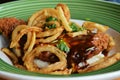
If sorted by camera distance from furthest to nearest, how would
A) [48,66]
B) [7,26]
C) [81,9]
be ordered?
[81,9]
[7,26]
[48,66]

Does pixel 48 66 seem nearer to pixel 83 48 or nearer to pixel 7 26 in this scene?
pixel 83 48

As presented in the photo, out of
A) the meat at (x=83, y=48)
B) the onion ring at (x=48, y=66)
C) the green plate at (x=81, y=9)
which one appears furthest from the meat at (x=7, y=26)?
the meat at (x=83, y=48)

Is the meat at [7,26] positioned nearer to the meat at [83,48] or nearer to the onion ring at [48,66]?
the onion ring at [48,66]

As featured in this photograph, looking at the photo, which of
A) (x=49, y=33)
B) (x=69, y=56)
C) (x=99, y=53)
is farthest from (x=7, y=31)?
(x=99, y=53)

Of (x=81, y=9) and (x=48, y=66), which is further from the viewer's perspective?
(x=81, y=9)

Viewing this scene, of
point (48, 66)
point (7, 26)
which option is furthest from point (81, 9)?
point (48, 66)

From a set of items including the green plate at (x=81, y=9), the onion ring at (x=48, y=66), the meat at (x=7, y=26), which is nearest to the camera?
the onion ring at (x=48, y=66)

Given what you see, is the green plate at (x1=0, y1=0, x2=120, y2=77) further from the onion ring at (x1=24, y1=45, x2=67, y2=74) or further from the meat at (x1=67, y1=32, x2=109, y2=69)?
the onion ring at (x1=24, y1=45, x2=67, y2=74)

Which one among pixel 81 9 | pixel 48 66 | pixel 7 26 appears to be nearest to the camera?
pixel 48 66

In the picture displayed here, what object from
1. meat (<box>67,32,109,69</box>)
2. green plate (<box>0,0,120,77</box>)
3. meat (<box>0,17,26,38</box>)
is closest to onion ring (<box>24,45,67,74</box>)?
meat (<box>67,32,109,69</box>)

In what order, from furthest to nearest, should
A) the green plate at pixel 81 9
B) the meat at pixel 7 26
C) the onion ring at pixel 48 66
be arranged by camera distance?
the green plate at pixel 81 9 → the meat at pixel 7 26 → the onion ring at pixel 48 66
